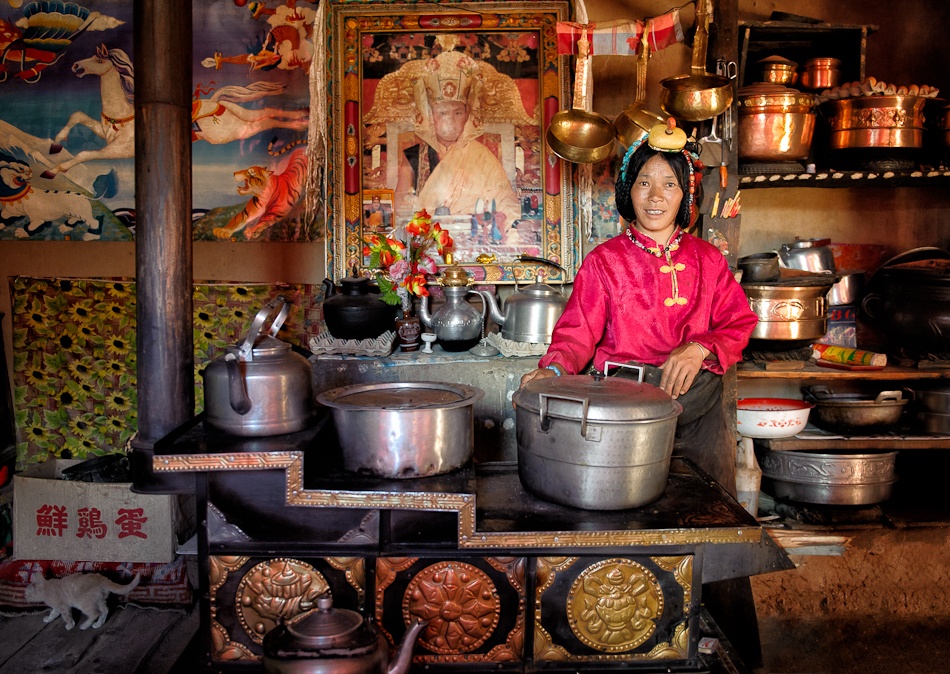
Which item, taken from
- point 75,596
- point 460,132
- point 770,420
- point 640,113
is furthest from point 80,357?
point 770,420

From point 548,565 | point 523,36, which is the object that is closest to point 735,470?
point 548,565

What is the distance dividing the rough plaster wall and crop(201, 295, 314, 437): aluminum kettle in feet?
8.95

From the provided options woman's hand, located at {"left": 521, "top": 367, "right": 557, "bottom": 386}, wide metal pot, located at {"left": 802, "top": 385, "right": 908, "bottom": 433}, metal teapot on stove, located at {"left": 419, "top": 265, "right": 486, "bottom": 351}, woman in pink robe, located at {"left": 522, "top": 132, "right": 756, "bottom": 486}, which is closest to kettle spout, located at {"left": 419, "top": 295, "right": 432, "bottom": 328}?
metal teapot on stove, located at {"left": 419, "top": 265, "right": 486, "bottom": 351}

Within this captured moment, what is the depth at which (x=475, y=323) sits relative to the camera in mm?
3652

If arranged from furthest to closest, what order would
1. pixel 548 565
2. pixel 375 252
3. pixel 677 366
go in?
1. pixel 375 252
2. pixel 677 366
3. pixel 548 565

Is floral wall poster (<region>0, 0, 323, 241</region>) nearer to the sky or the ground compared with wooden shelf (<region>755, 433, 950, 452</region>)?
nearer to the sky

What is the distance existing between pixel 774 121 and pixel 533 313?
142cm

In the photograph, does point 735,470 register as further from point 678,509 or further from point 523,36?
point 523,36

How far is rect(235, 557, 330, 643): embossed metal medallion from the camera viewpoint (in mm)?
1940

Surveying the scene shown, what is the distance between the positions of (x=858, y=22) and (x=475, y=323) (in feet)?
8.78

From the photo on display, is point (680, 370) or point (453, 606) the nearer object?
point (453, 606)

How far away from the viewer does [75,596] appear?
3.38m

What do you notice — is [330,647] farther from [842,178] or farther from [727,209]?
[842,178]

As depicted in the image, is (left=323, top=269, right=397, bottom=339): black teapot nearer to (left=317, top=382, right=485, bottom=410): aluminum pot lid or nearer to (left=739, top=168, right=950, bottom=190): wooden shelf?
(left=317, top=382, right=485, bottom=410): aluminum pot lid
